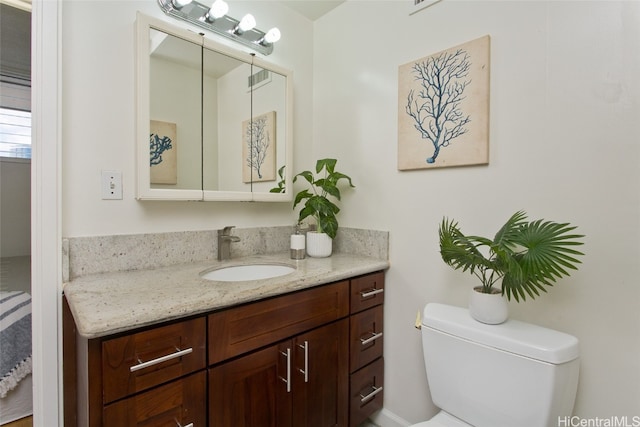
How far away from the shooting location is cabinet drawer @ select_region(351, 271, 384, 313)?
4.44ft

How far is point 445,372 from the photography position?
106 centimetres

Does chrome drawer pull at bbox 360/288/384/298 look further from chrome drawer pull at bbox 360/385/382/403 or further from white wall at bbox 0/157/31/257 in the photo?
white wall at bbox 0/157/31/257

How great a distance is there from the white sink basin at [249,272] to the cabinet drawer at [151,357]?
1.64ft

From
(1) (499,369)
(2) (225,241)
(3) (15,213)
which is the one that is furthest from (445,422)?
(3) (15,213)

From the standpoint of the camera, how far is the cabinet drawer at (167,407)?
29.5 inches

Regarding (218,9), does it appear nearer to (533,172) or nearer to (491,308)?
(533,172)

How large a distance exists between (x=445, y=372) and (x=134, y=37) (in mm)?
1764

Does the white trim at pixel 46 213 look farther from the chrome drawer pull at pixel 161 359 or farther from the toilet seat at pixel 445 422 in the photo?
the toilet seat at pixel 445 422

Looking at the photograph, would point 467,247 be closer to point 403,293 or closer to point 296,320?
point 403,293

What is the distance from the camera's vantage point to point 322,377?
1.21m

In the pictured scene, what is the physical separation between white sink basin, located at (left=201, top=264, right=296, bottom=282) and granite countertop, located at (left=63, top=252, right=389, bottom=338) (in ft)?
0.11

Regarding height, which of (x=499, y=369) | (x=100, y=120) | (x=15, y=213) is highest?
(x=100, y=120)

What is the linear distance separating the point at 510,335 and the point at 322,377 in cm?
71

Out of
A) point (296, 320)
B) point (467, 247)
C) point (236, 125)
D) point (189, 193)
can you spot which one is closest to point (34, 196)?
point (189, 193)
